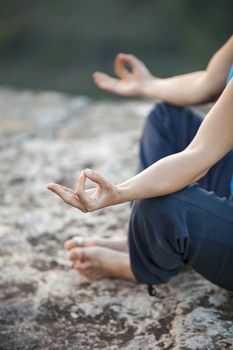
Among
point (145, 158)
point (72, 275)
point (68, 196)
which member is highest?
point (68, 196)

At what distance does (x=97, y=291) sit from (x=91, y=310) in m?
0.10

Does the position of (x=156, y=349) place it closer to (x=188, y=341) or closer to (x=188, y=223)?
(x=188, y=341)

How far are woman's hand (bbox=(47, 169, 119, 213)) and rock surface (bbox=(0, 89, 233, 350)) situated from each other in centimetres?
35

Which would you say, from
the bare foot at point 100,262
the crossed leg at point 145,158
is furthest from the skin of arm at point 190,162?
the bare foot at point 100,262

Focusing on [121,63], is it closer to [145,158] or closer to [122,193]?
[145,158]

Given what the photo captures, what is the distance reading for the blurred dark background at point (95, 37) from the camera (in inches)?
187

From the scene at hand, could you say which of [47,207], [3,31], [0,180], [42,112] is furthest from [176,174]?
[3,31]

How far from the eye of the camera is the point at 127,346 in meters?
1.45

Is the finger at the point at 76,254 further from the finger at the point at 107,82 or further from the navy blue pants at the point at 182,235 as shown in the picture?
the finger at the point at 107,82

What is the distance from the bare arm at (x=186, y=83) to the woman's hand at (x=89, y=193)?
24.1 inches

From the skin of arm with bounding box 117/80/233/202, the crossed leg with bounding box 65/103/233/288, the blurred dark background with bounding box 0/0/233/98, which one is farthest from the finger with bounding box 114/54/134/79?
the blurred dark background with bounding box 0/0/233/98

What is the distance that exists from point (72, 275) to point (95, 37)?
387cm

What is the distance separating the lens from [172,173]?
4.37 feet

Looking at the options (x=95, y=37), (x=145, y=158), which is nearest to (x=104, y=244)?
(x=145, y=158)
